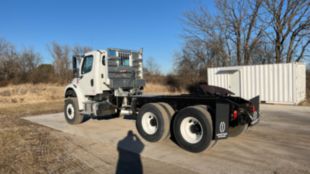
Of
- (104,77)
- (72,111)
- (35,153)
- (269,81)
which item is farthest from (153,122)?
(269,81)

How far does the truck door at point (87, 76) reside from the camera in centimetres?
823

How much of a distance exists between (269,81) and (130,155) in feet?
38.1

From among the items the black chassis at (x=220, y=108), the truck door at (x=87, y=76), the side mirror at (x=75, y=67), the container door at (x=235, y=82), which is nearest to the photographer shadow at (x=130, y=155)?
the black chassis at (x=220, y=108)

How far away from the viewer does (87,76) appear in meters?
8.38

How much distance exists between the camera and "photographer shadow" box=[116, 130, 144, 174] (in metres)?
4.25

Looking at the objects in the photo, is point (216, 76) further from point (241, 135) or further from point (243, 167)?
point (243, 167)

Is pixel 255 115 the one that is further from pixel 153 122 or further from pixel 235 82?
pixel 235 82

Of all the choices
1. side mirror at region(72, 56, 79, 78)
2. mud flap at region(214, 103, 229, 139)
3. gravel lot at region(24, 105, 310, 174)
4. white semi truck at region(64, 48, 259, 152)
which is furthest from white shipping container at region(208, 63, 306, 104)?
side mirror at region(72, 56, 79, 78)

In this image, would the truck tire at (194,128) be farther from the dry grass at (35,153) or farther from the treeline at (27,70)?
the treeline at (27,70)

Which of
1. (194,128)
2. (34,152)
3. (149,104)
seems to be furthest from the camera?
(149,104)

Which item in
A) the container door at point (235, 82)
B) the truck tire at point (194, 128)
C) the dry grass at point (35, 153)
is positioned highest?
the container door at point (235, 82)

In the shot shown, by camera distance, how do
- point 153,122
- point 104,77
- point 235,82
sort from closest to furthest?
point 153,122, point 104,77, point 235,82

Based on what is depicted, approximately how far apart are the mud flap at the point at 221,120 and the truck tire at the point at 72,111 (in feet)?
18.4

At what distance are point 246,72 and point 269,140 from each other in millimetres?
9679
